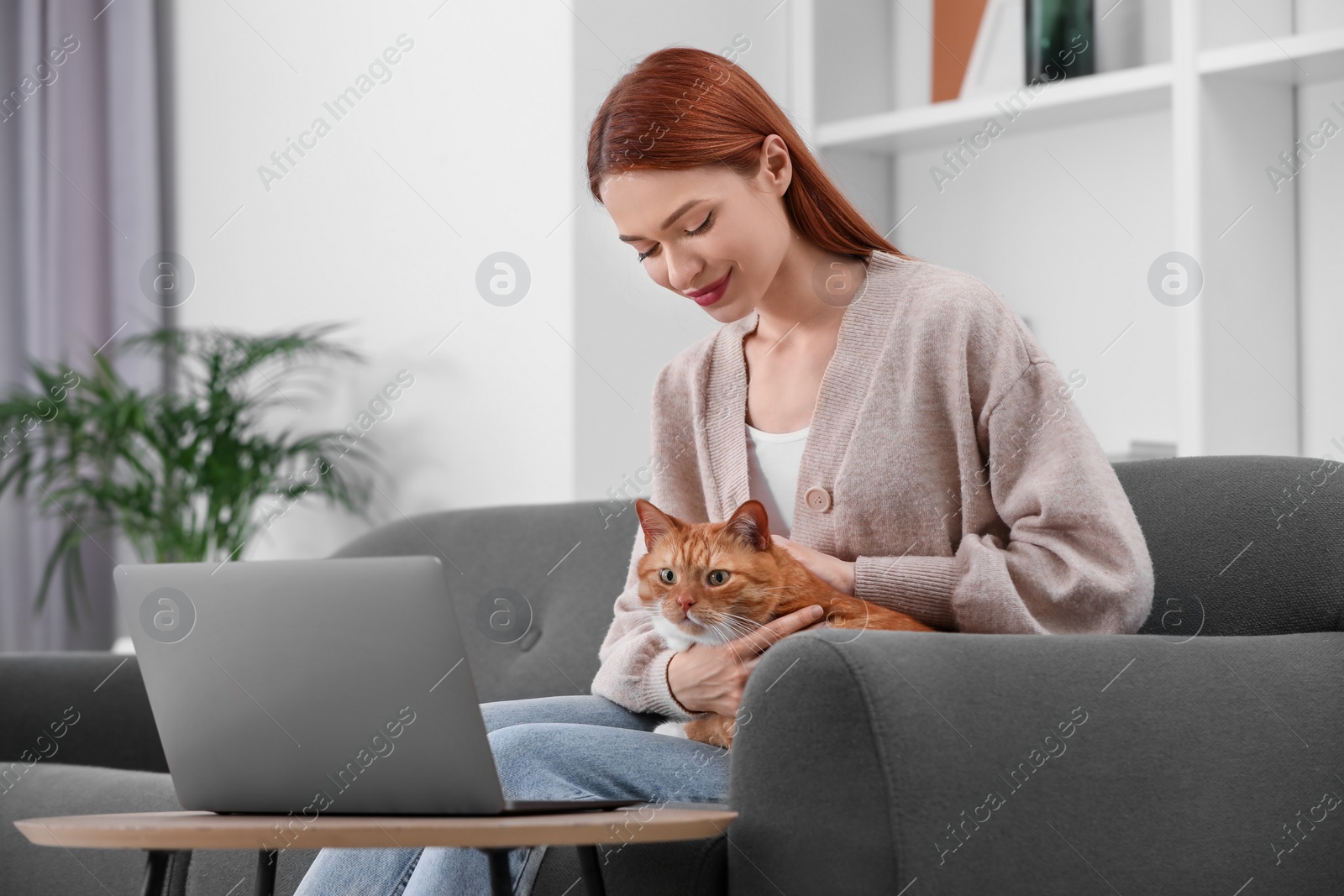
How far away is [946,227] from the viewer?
2793mm

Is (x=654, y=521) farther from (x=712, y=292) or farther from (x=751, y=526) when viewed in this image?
(x=712, y=292)

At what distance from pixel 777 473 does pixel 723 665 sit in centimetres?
26

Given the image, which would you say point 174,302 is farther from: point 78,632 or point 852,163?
point 852,163

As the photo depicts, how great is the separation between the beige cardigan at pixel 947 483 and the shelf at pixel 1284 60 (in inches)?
38.7

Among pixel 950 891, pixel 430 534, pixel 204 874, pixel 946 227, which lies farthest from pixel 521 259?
pixel 950 891

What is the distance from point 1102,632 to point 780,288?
0.49m

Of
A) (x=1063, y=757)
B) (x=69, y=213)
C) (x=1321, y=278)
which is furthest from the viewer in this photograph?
(x=69, y=213)

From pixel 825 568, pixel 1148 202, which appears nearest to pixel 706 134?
pixel 825 568

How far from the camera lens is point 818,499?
1409 millimetres

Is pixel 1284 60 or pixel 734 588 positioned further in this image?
pixel 1284 60

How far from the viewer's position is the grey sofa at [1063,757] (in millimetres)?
1048

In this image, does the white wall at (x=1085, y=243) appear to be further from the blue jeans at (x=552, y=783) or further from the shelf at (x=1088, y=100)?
the blue jeans at (x=552, y=783)

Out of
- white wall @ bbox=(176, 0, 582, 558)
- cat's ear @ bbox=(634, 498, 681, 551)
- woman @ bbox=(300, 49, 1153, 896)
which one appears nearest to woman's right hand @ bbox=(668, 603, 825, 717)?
woman @ bbox=(300, 49, 1153, 896)

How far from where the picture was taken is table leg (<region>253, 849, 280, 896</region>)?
1.22 meters
